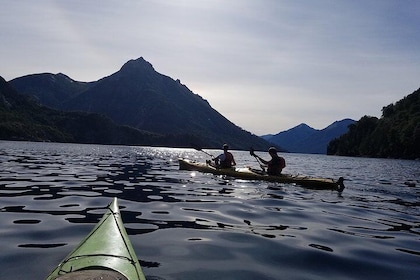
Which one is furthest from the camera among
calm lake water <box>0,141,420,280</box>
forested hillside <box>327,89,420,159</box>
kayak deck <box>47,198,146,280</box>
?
forested hillside <box>327,89,420,159</box>

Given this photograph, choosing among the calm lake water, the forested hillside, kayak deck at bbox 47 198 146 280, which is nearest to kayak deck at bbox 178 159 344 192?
the calm lake water

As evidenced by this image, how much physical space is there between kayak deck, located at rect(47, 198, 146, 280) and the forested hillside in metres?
137

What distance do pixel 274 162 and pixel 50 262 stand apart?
15.7 m

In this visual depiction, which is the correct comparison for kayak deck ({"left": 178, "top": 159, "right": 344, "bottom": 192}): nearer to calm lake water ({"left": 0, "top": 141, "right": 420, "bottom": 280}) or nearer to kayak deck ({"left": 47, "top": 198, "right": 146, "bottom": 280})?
calm lake water ({"left": 0, "top": 141, "right": 420, "bottom": 280})

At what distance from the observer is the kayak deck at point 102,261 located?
438cm

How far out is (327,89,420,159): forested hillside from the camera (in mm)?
125500

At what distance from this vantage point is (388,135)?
13600 cm

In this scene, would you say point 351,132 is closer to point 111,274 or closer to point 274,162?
point 274,162

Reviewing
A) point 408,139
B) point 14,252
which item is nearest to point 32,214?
point 14,252

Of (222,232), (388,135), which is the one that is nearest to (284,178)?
(222,232)

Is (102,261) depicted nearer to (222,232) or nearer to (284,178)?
(222,232)

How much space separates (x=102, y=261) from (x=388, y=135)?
14962 centimetres

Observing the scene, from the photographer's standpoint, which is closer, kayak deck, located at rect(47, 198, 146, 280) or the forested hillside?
kayak deck, located at rect(47, 198, 146, 280)

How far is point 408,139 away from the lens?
125 meters
